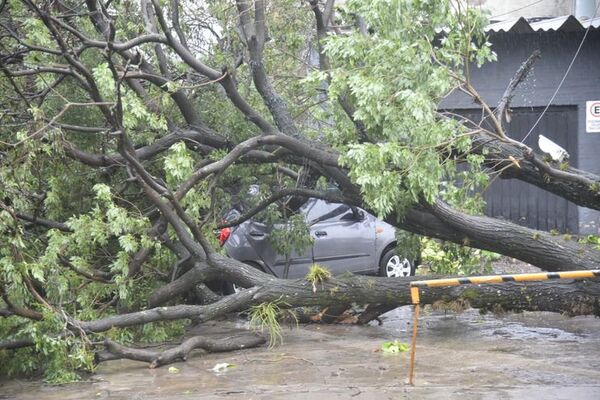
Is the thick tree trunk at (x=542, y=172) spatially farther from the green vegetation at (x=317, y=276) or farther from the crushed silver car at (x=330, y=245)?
the crushed silver car at (x=330, y=245)

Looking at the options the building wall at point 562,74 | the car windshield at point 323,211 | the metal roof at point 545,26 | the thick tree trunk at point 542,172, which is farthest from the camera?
the building wall at point 562,74

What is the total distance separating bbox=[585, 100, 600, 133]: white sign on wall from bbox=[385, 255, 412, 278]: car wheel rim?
16.0ft

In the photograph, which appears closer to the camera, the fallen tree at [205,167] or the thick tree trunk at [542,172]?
the fallen tree at [205,167]

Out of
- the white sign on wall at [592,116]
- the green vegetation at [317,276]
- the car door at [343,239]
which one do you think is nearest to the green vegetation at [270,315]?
the green vegetation at [317,276]

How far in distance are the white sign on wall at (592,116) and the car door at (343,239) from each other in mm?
5126

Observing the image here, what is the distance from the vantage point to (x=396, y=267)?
13062 millimetres

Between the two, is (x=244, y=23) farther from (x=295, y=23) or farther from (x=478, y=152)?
(x=478, y=152)

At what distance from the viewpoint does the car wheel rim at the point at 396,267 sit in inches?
513

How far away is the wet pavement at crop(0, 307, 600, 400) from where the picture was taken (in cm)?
700

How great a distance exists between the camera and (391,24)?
8133 millimetres

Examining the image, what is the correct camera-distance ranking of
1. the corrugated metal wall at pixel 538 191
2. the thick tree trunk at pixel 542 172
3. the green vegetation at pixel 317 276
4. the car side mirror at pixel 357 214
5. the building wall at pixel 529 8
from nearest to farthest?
the thick tree trunk at pixel 542 172 < the green vegetation at pixel 317 276 < the car side mirror at pixel 357 214 < the corrugated metal wall at pixel 538 191 < the building wall at pixel 529 8

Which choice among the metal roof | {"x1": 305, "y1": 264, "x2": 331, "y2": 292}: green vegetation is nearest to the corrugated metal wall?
the metal roof

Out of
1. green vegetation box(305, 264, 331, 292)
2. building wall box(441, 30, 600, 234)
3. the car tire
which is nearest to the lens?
green vegetation box(305, 264, 331, 292)

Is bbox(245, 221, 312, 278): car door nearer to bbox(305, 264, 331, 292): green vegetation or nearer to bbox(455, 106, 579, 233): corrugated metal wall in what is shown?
bbox(305, 264, 331, 292): green vegetation
